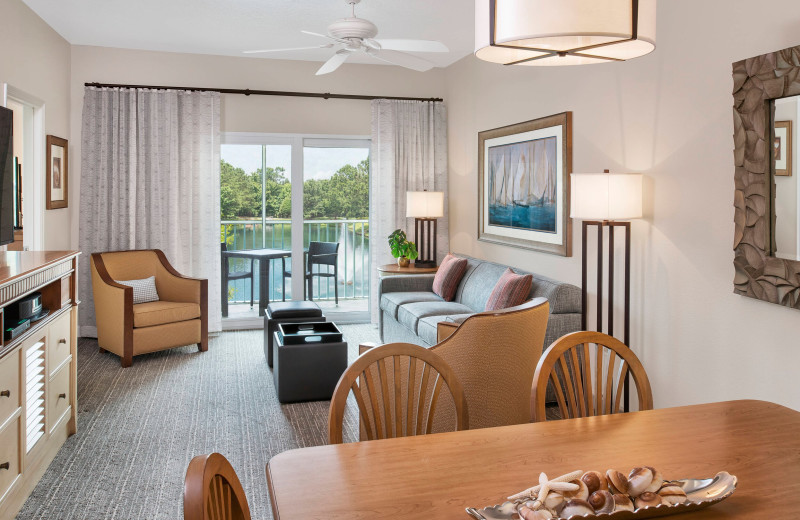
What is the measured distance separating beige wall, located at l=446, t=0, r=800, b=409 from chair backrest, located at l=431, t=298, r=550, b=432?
2.76 ft

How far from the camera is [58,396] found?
350cm

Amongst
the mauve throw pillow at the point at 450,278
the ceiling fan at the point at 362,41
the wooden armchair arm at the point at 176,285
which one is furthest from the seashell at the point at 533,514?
the wooden armchair arm at the point at 176,285

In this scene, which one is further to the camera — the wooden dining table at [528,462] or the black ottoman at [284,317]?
the black ottoman at [284,317]

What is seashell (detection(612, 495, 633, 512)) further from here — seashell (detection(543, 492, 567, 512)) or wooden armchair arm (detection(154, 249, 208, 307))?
wooden armchair arm (detection(154, 249, 208, 307))

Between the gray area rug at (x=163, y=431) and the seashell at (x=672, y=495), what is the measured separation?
1950 mm

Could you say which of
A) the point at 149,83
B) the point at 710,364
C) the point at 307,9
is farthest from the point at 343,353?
the point at 149,83

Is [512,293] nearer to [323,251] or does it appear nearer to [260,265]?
[323,251]

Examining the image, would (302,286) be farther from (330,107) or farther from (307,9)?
(307,9)

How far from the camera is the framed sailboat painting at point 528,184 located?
4.80 metres

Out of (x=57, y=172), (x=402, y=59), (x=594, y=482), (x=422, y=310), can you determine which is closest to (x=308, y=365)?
(x=422, y=310)

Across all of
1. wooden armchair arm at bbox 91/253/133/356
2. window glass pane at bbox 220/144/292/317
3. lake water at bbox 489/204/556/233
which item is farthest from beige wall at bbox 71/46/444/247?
lake water at bbox 489/204/556/233

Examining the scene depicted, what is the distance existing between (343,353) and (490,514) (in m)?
3.26

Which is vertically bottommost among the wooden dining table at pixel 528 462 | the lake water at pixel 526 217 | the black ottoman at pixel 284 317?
the black ottoman at pixel 284 317

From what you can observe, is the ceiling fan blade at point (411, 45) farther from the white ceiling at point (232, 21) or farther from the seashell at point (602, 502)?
the seashell at point (602, 502)
